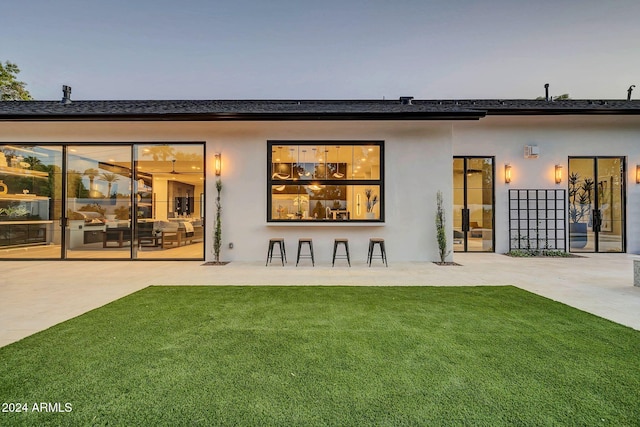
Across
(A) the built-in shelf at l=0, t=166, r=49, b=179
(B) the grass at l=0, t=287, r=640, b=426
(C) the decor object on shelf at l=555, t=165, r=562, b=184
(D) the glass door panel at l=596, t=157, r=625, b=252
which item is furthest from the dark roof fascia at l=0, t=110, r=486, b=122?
(D) the glass door panel at l=596, t=157, r=625, b=252

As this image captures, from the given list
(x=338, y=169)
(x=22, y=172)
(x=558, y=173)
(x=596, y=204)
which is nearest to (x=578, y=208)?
(x=596, y=204)

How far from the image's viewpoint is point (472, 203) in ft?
26.0

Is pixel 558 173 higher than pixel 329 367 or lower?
higher

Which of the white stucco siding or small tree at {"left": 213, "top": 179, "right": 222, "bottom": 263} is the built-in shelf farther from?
the white stucco siding

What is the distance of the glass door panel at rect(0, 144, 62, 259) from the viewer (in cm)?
685

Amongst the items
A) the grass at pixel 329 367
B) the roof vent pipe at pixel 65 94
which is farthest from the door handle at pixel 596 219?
the roof vent pipe at pixel 65 94

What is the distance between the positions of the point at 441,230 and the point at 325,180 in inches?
113

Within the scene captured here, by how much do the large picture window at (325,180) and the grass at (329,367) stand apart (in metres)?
3.59

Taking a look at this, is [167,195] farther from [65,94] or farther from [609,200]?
[609,200]

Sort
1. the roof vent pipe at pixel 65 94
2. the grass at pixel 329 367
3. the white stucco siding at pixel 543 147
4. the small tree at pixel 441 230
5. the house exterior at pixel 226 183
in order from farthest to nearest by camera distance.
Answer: the roof vent pipe at pixel 65 94 < the white stucco siding at pixel 543 147 < the house exterior at pixel 226 183 < the small tree at pixel 441 230 < the grass at pixel 329 367

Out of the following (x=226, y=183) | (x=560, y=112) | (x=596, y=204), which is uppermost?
(x=560, y=112)

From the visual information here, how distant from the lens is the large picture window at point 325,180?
265 inches

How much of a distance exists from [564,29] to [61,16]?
17.9m

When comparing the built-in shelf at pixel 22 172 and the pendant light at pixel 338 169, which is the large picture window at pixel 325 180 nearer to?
the pendant light at pixel 338 169
